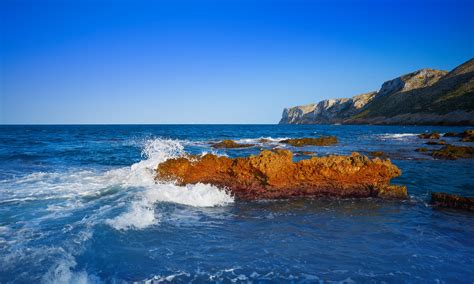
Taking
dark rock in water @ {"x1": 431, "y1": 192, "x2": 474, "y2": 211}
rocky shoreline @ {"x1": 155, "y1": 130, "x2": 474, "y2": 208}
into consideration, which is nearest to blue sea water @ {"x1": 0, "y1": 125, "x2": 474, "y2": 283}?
dark rock in water @ {"x1": 431, "y1": 192, "x2": 474, "y2": 211}

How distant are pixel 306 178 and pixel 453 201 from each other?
5070 millimetres

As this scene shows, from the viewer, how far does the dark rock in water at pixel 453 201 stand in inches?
405

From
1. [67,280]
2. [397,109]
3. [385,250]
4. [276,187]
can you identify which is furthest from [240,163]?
[397,109]

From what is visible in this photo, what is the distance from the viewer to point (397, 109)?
125m

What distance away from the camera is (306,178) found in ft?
40.9

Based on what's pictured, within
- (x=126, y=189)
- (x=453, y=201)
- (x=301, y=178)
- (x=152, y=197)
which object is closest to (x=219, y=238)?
(x=152, y=197)

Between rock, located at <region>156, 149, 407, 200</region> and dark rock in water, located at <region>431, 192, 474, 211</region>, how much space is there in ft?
3.65

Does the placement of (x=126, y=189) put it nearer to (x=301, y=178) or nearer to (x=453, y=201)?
(x=301, y=178)

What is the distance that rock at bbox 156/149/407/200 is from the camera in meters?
12.0

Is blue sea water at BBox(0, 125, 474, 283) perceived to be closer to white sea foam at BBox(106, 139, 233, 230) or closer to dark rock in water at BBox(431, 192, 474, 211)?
white sea foam at BBox(106, 139, 233, 230)

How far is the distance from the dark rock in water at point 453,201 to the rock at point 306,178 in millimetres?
1112

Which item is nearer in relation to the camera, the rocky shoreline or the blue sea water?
the blue sea water

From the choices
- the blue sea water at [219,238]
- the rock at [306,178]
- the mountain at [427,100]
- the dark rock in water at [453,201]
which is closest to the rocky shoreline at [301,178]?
the rock at [306,178]

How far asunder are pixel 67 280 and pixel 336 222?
6.91 metres
